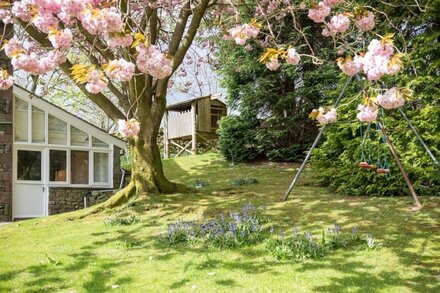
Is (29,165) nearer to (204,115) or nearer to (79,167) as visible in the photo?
(79,167)

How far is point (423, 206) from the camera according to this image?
8.10 metres

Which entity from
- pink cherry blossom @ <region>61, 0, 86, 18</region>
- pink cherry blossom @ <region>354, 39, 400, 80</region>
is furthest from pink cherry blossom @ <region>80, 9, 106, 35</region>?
pink cherry blossom @ <region>354, 39, 400, 80</region>

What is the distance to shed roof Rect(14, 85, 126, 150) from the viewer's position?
1465 centimetres

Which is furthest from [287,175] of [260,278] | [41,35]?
[260,278]

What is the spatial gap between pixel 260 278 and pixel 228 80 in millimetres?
13965

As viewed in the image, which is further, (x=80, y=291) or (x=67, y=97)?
(x=67, y=97)

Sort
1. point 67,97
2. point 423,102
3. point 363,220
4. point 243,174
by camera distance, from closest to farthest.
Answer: point 363,220 → point 423,102 → point 243,174 → point 67,97

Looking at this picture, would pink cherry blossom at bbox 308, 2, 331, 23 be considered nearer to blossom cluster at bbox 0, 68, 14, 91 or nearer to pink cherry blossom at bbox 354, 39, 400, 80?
pink cherry blossom at bbox 354, 39, 400, 80

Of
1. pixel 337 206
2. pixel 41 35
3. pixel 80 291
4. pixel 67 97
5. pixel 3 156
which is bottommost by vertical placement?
pixel 80 291

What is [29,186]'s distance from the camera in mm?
14695

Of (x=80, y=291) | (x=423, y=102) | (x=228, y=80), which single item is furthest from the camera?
(x=228, y=80)

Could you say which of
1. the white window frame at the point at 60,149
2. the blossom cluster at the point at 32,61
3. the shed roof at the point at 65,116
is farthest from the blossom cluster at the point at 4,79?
the white window frame at the point at 60,149

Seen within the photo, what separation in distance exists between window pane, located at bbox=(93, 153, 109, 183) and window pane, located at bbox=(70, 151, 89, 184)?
1.12 feet

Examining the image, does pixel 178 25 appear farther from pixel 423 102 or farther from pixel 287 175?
pixel 287 175
